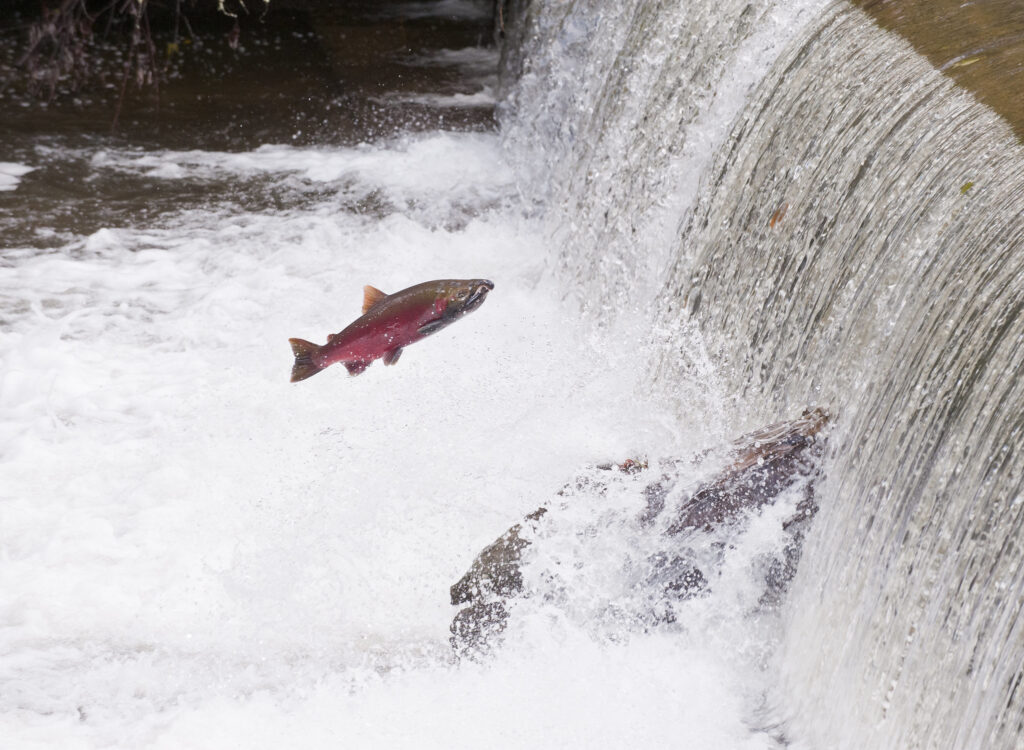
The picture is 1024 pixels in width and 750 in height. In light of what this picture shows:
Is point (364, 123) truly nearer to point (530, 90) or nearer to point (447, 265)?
point (530, 90)

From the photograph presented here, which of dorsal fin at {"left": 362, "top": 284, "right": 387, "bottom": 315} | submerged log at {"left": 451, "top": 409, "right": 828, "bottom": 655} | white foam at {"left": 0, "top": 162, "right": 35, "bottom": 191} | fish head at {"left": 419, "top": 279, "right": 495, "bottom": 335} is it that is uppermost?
fish head at {"left": 419, "top": 279, "right": 495, "bottom": 335}

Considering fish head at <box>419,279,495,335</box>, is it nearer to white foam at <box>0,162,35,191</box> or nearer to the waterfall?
the waterfall

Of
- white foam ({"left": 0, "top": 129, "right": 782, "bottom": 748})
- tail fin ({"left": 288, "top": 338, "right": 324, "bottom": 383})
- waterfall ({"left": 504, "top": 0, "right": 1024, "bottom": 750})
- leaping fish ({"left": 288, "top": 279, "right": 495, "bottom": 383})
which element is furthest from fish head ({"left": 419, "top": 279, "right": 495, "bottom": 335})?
waterfall ({"left": 504, "top": 0, "right": 1024, "bottom": 750})

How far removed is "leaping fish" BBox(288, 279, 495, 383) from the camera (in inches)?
106

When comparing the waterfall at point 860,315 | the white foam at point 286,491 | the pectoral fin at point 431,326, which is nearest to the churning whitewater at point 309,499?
the white foam at point 286,491

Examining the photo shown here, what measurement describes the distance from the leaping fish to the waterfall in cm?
95

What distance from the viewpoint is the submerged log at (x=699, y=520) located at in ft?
8.88

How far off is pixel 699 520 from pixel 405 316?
898mm

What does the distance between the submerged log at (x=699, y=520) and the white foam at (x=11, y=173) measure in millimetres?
3732

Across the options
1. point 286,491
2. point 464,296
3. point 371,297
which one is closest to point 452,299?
point 464,296

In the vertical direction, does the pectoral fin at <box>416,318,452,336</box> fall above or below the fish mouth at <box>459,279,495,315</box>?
below

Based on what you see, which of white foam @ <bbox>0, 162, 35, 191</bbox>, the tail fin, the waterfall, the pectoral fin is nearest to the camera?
the waterfall

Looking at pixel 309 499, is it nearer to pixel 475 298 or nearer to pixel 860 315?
pixel 475 298

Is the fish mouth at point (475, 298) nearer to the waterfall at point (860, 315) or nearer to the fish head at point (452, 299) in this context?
the fish head at point (452, 299)
